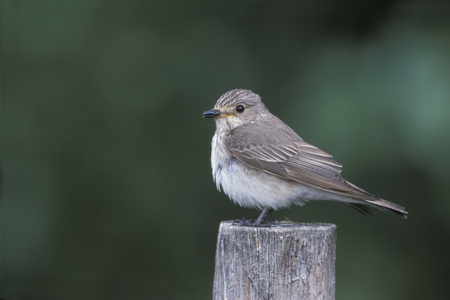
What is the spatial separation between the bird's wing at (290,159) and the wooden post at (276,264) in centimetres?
93

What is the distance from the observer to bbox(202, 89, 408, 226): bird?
4594mm

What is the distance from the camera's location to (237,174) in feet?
15.9

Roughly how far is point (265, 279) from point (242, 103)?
2.12 meters

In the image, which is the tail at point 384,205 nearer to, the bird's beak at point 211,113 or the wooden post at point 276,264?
the wooden post at point 276,264

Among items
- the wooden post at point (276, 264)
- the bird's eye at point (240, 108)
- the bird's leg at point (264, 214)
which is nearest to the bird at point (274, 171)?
the bird's leg at point (264, 214)

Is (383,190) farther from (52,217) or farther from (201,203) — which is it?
(52,217)

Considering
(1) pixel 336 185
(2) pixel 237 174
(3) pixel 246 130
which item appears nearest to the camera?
(1) pixel 336 185

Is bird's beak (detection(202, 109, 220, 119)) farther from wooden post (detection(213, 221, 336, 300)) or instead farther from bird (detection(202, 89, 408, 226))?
wooden post (detection(213, 221, 336, 300))

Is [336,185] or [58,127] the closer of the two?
[336,185]

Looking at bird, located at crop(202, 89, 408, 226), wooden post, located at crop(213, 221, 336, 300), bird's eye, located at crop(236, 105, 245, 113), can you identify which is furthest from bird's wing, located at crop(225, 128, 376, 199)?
wooden post, located at crop(213, 221, 336, 300)

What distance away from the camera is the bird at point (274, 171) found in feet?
15.1

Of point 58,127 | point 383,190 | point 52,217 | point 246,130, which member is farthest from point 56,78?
point 383,190

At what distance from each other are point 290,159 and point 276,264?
145 centimetres

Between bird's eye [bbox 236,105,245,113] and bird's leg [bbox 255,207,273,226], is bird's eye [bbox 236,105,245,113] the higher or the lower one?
the higher one
